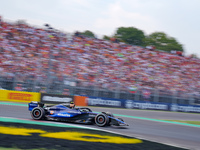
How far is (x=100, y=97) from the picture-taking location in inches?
765

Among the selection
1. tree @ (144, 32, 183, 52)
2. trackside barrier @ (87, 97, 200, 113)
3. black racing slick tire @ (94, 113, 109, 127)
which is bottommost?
black racing slick tire @ (94, 113, 109, 127)

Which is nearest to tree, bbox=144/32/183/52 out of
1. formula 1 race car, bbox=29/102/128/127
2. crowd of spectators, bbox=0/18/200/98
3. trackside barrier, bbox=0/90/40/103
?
crowd of spectators, bbox=0/18/200/98

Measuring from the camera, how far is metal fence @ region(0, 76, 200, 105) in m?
16.6

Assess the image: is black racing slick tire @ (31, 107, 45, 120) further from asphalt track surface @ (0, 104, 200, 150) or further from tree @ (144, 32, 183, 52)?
tree @ (144, 32, 183, 52)

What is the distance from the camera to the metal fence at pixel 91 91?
16600 mm

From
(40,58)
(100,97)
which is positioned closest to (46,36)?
(40,58)

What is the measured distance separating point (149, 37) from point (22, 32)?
45.8 metres

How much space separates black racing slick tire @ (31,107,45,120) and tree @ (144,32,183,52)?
52855 mm

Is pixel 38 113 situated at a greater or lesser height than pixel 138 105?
lesser

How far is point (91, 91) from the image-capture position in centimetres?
1903

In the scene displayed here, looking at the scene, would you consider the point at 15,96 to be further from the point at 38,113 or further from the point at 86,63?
the point at 38,113

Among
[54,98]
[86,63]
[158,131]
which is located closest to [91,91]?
[54,98]

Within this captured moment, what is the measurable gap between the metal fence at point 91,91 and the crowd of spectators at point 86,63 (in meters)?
0.26

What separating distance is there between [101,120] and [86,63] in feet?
39.9
